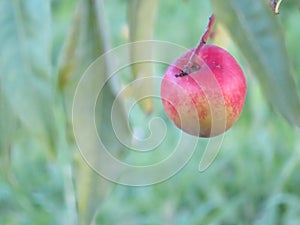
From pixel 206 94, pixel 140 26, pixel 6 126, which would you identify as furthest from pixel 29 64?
pixel 140 26

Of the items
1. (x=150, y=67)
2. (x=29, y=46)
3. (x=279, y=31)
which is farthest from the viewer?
(x=150, y=67)

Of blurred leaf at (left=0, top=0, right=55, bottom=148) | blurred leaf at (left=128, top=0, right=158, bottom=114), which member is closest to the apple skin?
blurred leaf at (left=0, top=0, right=55, bottom=148)

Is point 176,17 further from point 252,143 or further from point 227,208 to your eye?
point 227,208

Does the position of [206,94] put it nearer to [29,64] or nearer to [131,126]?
[29,64]

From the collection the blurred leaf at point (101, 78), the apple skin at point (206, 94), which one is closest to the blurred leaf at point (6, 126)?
the blurred leaf at point (101, 78)

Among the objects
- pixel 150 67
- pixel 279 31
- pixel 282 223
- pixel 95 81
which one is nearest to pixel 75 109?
pixel 95 81
